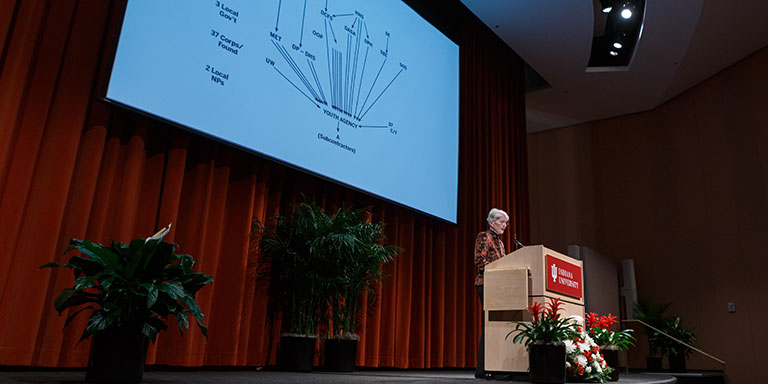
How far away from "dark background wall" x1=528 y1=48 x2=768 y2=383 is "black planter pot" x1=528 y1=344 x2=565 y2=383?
4705 millimetres

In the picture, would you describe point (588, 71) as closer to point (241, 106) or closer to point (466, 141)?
point (466, 141)

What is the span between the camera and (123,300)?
6.43ft

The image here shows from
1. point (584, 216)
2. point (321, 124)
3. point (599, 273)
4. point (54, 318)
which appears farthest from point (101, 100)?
point (584, 216)

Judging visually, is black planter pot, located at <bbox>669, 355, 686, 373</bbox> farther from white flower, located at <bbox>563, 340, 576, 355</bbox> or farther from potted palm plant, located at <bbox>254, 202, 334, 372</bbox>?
potted palm plant, located at <bbox>254, 202, 334, 372</bbox>

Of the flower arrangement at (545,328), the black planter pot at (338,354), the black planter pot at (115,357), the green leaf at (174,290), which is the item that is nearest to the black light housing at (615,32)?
the flower arrangement at (545,328)

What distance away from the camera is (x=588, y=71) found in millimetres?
6984

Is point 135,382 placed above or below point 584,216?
below

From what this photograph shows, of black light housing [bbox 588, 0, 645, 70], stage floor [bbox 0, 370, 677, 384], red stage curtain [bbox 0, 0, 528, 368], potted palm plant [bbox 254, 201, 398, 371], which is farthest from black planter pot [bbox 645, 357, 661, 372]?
potted palm plant [bbox 254, 201, 398, 371]

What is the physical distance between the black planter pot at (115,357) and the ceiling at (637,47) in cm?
500

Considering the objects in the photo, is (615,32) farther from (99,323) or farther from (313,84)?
(99,323)

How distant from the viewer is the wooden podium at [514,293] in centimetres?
319

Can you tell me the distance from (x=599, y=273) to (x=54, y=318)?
5.75 meters

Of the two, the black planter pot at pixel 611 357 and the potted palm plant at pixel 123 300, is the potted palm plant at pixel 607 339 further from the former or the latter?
the potted palm plant at pixel 123 300

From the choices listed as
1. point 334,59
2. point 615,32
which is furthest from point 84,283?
point 615,32
